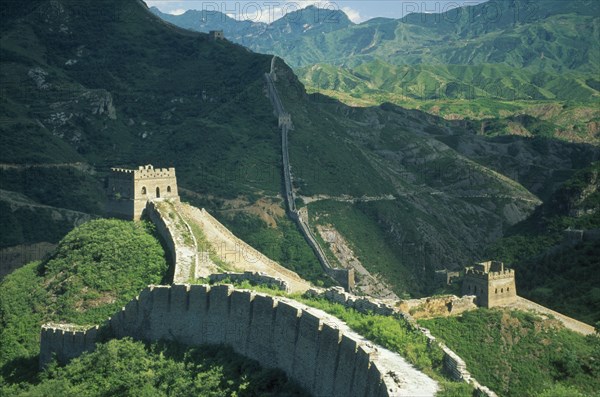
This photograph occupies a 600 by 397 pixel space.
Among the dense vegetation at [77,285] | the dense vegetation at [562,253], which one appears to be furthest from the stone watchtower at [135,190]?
the dense vegetation at [562,253]

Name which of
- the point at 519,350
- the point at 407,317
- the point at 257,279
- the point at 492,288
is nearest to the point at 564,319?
the point at 492,288

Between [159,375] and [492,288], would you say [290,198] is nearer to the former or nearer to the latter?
[492,288]

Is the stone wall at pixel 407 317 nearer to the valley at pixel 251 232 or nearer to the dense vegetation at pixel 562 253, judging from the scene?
the valley at pixel 251 232

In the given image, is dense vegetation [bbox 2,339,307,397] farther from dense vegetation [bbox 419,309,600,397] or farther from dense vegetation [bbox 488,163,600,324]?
dense vegetation [bbox 488,163,600,324]

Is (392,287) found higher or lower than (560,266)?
lower

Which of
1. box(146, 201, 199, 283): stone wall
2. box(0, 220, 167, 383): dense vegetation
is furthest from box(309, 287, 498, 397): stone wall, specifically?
box(0, 220, 167, 383): dense vegetation

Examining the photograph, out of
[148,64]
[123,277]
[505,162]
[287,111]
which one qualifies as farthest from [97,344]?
[505,162]

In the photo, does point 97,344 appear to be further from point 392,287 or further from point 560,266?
point 392,287

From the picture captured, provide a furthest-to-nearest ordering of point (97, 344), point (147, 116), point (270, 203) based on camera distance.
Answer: point (147, 116) < point (270, 203) < point (97, 344)
